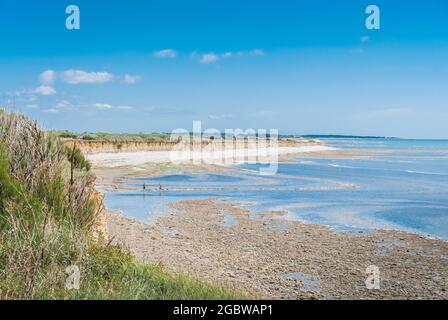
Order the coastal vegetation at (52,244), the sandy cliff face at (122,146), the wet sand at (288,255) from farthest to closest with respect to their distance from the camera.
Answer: the sandy cliff face at (122,146) → the wet sand at (288,255) → the coastal vegetation at (52,244)

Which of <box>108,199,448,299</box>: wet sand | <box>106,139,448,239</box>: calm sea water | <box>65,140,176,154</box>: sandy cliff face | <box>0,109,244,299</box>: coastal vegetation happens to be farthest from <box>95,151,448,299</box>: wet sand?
<box>65,140,176,154</box>: sandy cliff face

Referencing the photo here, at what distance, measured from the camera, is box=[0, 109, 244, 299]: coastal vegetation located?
5758 mm

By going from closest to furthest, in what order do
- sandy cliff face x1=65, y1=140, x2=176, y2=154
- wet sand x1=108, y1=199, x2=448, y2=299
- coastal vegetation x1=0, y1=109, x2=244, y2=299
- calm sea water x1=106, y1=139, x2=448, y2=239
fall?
1. coastal vegetation x1=0, y1=109, x2=244, y2=299
2. wet sand x1=108, y1=199, x2=448, y2=299
3. calm sea water x1=106, y1=139, x2=448, y2=239
4. sandy cliff face x1=65, y1=140, x2=176, y2=154

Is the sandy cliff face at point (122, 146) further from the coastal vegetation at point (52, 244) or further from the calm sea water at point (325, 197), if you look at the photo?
the coastal vegetation at point (52, 244)

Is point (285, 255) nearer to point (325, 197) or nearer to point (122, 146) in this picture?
point (325, 197)

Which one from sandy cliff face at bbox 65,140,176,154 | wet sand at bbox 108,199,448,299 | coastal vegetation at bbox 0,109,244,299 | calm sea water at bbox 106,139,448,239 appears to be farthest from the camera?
sandy cliff face at bbox 65,140,176,154

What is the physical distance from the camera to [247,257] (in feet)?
40.4

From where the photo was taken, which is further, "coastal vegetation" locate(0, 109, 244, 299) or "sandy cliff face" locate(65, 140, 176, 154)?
"sandy cliff face" locate(65, 140, 176, 154)

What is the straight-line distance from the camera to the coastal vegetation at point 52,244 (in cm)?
576

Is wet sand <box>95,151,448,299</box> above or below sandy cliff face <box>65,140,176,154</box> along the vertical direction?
below

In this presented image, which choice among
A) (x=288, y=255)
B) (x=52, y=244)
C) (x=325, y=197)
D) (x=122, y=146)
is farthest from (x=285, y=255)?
(x=122, y=146)

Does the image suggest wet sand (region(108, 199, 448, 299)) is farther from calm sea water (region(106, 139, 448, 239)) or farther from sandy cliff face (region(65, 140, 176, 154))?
sandy cliff face (region(65, 140, 176, 154))

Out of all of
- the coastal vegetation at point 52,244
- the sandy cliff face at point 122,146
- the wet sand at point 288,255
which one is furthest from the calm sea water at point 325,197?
the sandy cliff face at point 122,146
